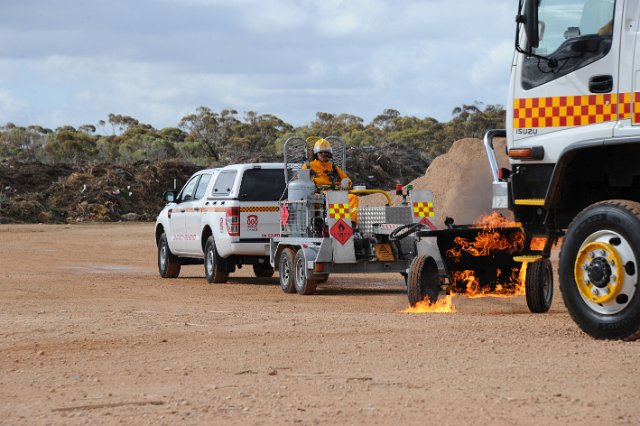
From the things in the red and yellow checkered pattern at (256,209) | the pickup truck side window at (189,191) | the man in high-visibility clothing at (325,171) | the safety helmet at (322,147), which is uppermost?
the safety helmet at (322,147)

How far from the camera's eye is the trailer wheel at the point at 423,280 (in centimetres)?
1316

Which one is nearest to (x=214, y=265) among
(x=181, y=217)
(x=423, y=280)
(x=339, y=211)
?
(x=181, y=217)

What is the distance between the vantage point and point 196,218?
20406 millimetres

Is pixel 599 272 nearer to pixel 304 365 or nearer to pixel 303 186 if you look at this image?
pixel 304 365

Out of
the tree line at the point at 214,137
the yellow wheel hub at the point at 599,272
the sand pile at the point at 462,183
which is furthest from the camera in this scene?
the tree line at the point at 214,137

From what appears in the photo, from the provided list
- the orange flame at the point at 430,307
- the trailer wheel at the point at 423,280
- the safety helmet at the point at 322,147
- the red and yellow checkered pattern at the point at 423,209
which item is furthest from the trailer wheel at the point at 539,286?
the safety helmet at the point at 322,147

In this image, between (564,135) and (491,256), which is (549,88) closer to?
(564,135)

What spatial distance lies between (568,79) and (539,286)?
356cm

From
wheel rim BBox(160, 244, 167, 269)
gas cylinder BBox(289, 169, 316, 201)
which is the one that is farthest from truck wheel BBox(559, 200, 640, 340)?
wheel rim BBox(160, 244, 167, 269)

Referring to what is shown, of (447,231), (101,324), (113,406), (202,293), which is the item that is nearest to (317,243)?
(202,293)

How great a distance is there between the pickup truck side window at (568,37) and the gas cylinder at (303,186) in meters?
6.80

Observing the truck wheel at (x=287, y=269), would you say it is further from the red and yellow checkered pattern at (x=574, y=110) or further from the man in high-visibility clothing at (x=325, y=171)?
the red and yellow checkered pattern at (x=574, y=110)

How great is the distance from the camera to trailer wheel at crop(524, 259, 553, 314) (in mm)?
12898

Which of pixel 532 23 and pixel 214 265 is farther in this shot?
pixel 214 265
